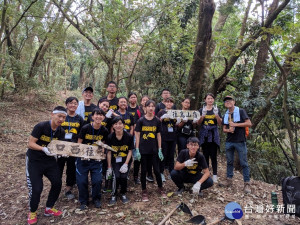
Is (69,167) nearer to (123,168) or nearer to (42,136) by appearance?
(42,136)

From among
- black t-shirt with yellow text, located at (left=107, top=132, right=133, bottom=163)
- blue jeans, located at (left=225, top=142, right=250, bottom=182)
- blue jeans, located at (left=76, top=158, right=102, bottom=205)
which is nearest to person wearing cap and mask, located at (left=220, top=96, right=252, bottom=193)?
blue jeans, located at (left=225, top=142, right=250, bottom=182)

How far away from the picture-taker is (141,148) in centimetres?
434

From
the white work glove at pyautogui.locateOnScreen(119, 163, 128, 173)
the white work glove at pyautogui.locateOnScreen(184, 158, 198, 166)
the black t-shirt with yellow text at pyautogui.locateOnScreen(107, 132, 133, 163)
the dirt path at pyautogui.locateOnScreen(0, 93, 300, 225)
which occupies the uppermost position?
the black t-shirt with yellow text at pyautogui.locateOnScreen(107, 132, 133, 163)

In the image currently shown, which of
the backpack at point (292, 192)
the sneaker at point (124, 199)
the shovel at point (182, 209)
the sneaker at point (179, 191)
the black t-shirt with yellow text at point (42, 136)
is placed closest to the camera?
the backpack at point (292, 192)

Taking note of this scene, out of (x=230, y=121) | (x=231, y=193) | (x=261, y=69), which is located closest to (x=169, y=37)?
(x=261, y=69)

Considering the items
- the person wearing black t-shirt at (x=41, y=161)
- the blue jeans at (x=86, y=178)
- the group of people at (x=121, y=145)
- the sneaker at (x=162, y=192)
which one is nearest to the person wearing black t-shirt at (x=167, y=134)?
the group of people at (x=121, y=145)

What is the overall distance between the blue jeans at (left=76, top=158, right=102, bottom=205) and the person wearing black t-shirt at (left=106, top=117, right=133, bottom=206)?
243 mm

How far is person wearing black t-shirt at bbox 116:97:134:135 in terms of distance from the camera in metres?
4.77

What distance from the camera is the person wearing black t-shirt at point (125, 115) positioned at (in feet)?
15.7

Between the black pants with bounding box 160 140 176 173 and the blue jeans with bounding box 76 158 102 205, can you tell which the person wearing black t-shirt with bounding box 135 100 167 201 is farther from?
the blue jeans with bounding box 76 158 102 205

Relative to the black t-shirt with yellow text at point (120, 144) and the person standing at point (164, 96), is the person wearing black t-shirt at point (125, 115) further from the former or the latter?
the person standing at point (164, 96)

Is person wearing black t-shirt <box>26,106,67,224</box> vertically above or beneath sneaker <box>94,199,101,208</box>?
above

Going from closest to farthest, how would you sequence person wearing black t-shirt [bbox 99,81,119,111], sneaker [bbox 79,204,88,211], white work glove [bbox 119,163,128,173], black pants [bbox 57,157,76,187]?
sneaker [bbox 79,204,88,211]
white work glove [bbox 119,163,128,173]
black pants [bbox 57,157,76,187]
person wearing black t-shirt [bbox 99,81,119,111]

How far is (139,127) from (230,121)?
2.16 m
